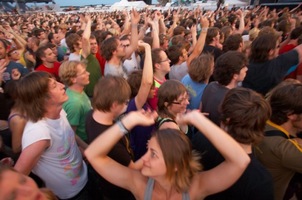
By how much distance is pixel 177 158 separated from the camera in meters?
1.31

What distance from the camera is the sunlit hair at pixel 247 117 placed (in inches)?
59.3

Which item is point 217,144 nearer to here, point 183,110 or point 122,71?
point 183,110

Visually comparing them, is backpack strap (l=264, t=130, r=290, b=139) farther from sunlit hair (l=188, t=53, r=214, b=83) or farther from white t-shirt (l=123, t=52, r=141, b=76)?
white t-shirt (l=123, t=52, r=141, b=76)

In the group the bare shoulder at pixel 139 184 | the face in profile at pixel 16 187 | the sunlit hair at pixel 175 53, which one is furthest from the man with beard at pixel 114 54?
the face in profile at pixel 16 187

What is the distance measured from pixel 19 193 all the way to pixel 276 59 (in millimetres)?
3080

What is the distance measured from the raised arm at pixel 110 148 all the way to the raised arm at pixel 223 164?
1.09 feet

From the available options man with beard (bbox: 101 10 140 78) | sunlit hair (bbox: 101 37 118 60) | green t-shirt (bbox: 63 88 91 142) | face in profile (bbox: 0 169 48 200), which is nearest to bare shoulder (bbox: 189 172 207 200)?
face in profile (bbox: 0 169 48 200)

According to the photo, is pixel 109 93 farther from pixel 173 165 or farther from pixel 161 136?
pixel 173 165

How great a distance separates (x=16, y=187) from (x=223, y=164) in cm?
110

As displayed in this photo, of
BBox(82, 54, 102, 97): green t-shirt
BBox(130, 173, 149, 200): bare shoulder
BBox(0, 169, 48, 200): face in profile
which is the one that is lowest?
BBox(82, 54, 102, 97): green t-shirt

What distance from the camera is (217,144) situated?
1.31m

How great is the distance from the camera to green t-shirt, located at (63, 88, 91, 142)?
259cm

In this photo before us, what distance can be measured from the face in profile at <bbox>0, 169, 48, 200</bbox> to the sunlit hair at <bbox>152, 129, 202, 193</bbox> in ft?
2.27

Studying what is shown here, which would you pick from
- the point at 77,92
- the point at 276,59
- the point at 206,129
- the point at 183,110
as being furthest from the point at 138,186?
the point at 276,59
